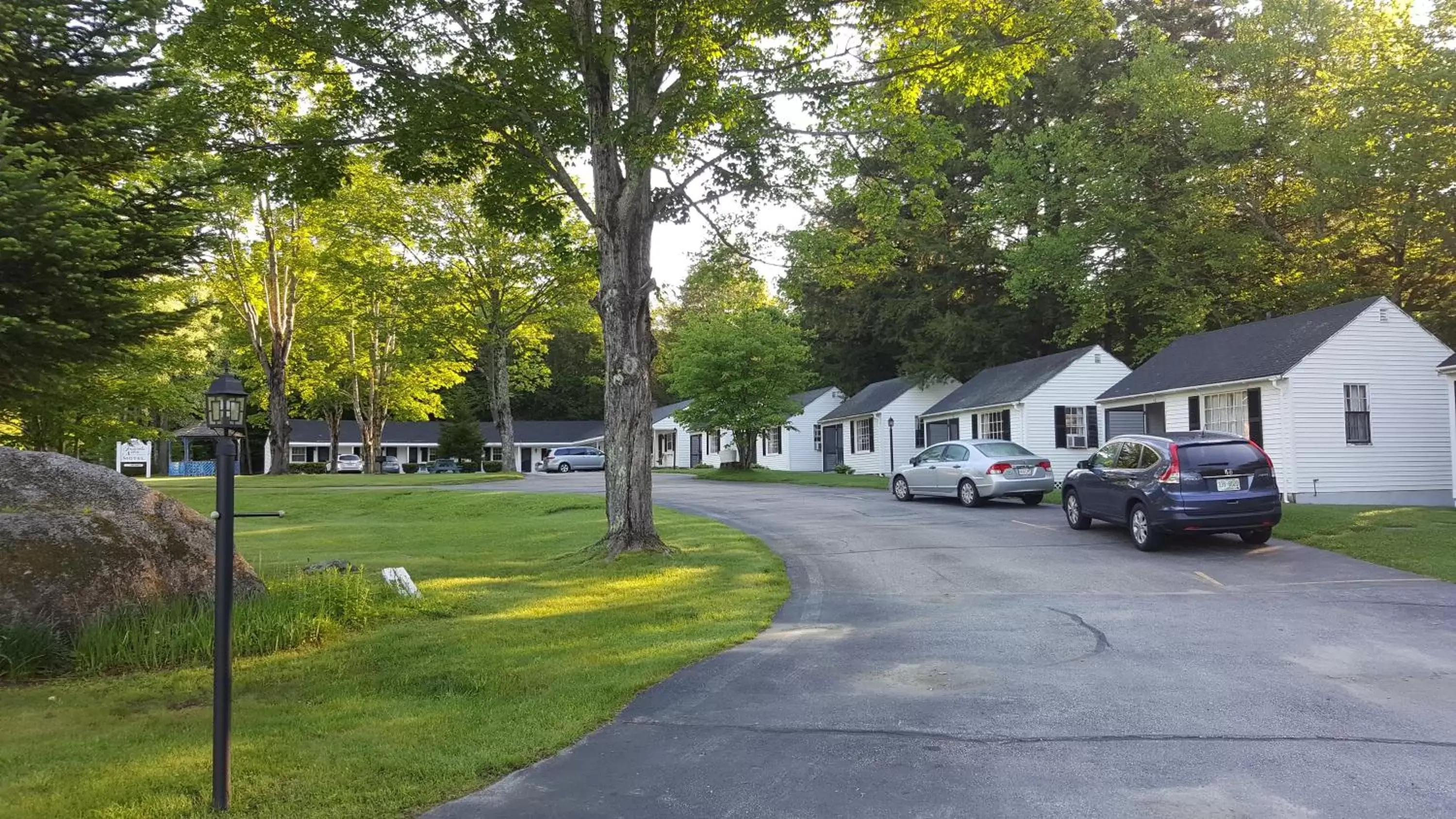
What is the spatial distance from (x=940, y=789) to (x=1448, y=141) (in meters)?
26.4

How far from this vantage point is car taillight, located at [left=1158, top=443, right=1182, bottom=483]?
12.2 metres

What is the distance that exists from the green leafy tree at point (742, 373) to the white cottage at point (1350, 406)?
699 inches

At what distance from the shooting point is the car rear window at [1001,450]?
19.7 meters

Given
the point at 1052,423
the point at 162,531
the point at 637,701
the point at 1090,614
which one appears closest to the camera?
the point at 637,701

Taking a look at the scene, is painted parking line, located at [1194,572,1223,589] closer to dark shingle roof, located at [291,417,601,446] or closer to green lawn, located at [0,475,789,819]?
green lawn, located at [0,475,789,819]

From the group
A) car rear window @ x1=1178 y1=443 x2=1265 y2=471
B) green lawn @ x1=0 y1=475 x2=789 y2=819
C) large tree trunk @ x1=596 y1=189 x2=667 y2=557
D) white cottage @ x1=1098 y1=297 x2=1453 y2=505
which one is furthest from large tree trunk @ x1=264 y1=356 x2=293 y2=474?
car rear window @ x1=1178 y1=443 x2=1265 y2=471

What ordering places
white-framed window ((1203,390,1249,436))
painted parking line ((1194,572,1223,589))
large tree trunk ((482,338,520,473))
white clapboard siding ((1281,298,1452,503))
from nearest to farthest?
painted parking line ((1194,572,1223,589)), white clapboard siding ((1281,298,1452,503)), white-framed window ((1203,390,1249,436)), large tree trunk ((482,338,520,473))

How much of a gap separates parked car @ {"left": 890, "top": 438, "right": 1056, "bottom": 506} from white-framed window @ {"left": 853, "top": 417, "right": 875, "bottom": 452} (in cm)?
1810

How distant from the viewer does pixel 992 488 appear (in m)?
19.2

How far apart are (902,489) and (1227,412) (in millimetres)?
7992

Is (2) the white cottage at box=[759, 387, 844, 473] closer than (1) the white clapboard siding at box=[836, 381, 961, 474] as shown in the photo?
No

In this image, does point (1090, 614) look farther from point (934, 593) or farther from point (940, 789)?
point (940, 789)

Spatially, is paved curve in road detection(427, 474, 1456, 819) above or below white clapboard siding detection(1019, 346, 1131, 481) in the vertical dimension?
below

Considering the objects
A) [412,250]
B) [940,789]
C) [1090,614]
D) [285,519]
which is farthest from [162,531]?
[412,250]
